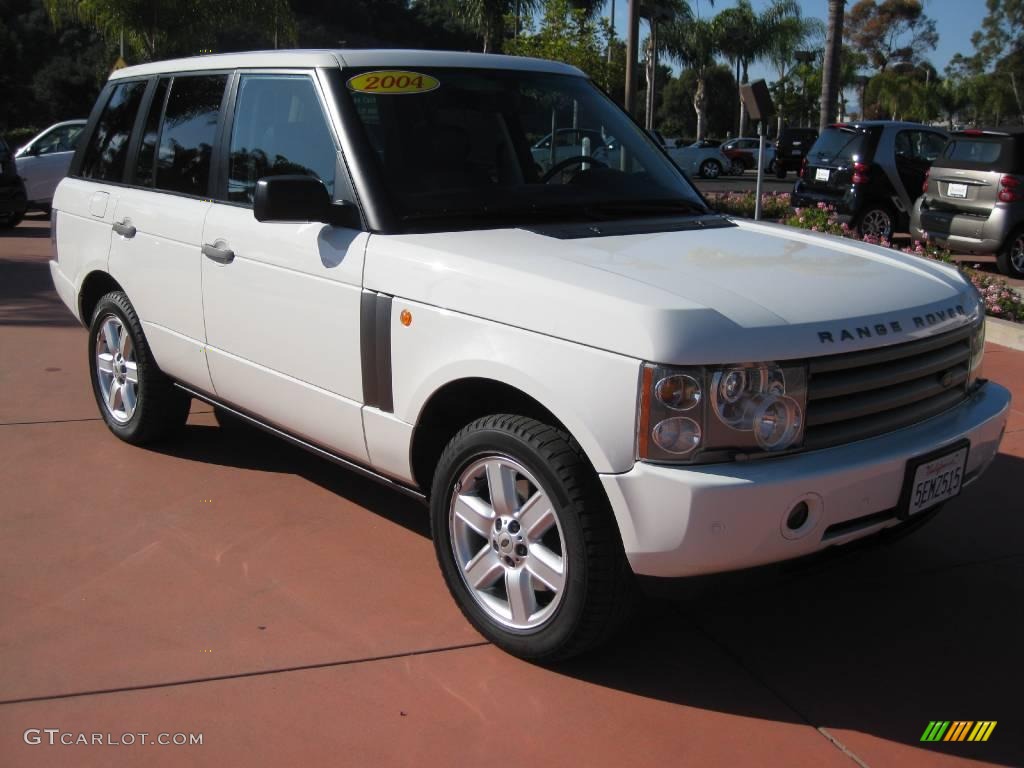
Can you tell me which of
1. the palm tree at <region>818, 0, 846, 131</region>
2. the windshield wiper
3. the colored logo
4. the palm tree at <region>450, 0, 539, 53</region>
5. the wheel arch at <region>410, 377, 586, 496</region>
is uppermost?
the palm tree at <region>450, 0, 539, 53</region>

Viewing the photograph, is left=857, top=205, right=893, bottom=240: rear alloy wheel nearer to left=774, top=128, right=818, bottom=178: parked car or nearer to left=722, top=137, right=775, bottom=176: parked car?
left=774, top=128, right=818, bottom=178: parked car

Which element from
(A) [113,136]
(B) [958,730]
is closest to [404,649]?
(B) [958,730]

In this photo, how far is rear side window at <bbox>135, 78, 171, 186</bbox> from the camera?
513 cm

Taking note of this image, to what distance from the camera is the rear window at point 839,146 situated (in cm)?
1412

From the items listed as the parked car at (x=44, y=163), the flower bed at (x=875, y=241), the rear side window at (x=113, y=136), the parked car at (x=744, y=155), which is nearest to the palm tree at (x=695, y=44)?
the parked car at (x=744, y=155)

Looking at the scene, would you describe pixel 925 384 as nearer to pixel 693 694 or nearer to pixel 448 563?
pixel 693 694

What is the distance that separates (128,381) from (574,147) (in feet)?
8.51

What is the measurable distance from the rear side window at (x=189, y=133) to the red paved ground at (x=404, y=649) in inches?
55.4

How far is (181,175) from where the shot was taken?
4867 mm

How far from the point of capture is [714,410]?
2916 mm

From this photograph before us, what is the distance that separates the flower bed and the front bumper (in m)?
1.97

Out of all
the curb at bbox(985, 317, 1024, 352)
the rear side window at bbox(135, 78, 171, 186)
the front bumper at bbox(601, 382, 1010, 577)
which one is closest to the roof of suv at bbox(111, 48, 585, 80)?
the rear side window at bbox(135, 78, 171, 186)

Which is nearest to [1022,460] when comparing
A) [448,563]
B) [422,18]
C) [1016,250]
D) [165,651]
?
[448,563]

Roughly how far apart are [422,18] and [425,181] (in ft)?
285
